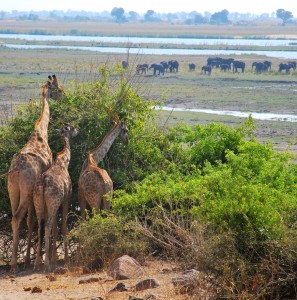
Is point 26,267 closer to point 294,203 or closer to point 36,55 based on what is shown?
point 294,203

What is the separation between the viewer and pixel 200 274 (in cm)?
782

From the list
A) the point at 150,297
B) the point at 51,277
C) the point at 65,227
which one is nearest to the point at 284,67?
the point at 65,227

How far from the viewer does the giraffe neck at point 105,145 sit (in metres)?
11.4

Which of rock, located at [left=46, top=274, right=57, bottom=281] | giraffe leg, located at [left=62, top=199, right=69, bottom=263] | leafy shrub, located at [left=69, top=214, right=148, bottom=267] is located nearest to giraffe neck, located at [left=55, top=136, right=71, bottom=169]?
giraffe leg, located at [left=62, top=199, right=69, bottom=263]

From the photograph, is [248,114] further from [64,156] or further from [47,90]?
[64,156]

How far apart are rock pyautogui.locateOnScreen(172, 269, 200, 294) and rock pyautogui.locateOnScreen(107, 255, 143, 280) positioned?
1.00 meters

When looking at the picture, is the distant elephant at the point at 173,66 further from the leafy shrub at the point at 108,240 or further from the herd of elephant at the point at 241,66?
the leafy shrub at the point at 108,240

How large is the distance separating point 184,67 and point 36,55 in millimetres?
13182

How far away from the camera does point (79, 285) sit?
907 cm

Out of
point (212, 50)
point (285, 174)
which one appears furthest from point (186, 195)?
point (212, 50)

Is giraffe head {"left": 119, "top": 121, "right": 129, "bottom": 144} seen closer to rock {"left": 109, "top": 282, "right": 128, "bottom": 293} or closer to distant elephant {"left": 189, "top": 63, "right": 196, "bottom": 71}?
rock {"left": 109, "top": 282, "right": 128, "bottom": 293}

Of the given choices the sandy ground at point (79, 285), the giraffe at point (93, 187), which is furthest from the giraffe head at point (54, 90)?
the sandy ground at point (79, 285)

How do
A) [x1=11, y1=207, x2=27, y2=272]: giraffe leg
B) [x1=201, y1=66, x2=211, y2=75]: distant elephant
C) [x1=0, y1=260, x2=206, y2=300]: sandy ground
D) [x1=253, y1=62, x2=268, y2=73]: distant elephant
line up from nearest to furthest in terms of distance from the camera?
[x1=0, y1=260, x2=206, y2=300]: sandy ground < [x1=11, y1=207, x2=27, y2=272]: giraffe leg < [x1=201, y1=66, x2=211, y2=75]: distant elephant < [x1=253, y1=62, x2=268, y2=73]: distant elephant

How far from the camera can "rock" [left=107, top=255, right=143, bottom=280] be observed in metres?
9.11
